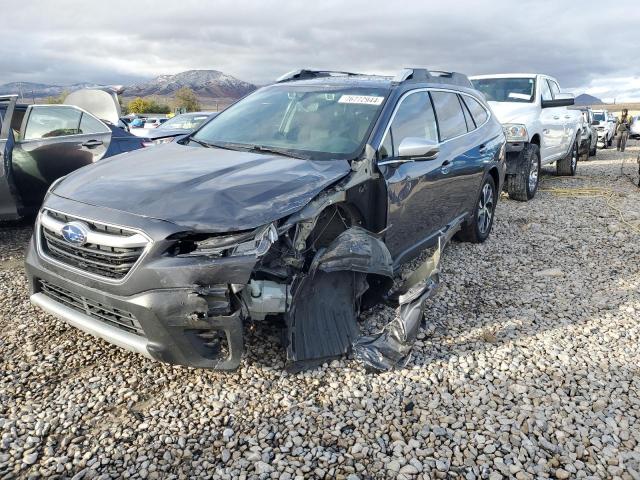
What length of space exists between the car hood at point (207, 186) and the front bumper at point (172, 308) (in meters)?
0.17

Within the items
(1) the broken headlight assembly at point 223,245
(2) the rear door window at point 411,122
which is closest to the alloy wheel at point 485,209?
(2) the rear door window at point 411,122

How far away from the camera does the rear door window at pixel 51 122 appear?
18.4 feet

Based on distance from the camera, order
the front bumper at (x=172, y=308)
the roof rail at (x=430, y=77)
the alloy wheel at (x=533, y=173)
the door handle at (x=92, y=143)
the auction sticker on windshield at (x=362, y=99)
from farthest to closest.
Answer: the alloy wheel at (x=533, y=173)
the door handle at (x=92, y=143)
the roof rail at (x=430, y=77)
the auction sticker on windshield at (x=362, y=99)
the front bumper at (x=172, y=308)

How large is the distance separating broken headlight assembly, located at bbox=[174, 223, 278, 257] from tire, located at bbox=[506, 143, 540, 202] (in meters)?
7.00

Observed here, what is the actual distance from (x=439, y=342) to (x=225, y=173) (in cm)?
188

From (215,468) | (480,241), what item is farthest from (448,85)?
(215,468)

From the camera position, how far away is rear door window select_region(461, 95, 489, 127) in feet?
17.4

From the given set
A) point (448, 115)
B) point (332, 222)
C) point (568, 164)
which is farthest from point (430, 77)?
point (568, 164)

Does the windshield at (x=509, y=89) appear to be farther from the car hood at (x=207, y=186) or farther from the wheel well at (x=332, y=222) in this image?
the car hood at (x=207, y=186)

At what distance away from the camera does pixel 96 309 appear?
2.72 m

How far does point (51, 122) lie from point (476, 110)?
4.84 m

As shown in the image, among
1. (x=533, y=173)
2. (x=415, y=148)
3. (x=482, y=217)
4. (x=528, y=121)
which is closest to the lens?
(x=415, y=148)

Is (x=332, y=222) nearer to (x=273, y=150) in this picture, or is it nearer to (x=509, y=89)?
(x=273, y=150)

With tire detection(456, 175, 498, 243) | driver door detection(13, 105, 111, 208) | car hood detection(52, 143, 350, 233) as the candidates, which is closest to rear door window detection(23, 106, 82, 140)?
driver door detection(13, 105, 111, 208)
